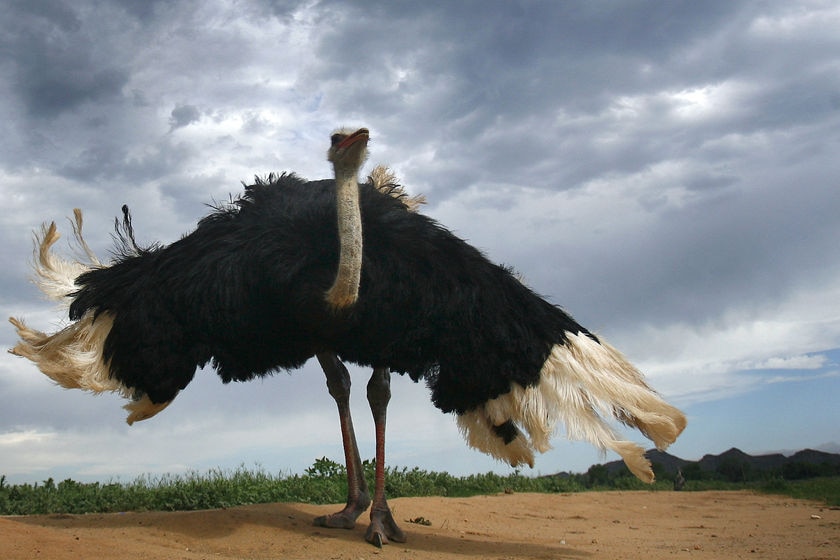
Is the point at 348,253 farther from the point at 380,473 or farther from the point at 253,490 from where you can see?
the point at 253,490

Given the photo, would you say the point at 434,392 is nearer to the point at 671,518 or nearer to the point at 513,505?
the point at 513,505

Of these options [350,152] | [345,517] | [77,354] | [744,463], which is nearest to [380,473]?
[345,517]

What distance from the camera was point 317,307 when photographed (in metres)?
6.89

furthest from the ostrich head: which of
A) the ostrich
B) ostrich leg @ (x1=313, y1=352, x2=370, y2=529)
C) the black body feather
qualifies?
ostrich leg @ (x1=313, y1=352, x2=370, y2=529)

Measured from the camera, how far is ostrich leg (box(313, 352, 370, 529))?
788 cm

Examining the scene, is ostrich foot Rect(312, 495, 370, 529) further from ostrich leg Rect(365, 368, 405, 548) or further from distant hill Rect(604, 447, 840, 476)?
distant hill Rect(604, 447, 840, 476)

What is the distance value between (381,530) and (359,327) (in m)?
1.70

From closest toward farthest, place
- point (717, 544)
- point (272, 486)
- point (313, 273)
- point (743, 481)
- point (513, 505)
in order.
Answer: point (313, 273) → point (717, 544) → point (272, 486) → point (513, 505) → point (743, 481)

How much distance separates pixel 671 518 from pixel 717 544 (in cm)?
246

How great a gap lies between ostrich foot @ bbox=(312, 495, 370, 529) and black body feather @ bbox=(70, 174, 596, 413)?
3.90 ft

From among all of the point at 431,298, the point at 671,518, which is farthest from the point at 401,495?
the point at 431,298

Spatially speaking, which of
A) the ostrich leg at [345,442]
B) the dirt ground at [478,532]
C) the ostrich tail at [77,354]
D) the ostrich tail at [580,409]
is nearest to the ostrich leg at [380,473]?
the dirt ground at [478,532]

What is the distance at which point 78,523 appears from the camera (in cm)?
784

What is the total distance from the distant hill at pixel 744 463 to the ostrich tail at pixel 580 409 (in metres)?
8.56
